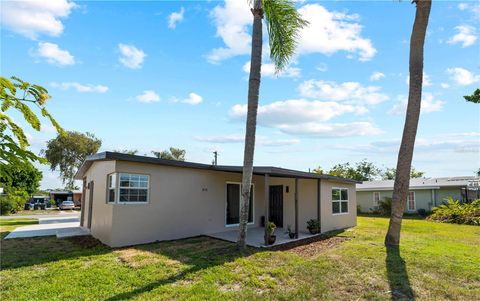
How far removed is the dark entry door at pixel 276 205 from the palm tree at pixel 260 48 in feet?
21.0

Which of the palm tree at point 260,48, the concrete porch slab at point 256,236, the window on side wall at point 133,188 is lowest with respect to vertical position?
the concrete porch slab at point 256,236

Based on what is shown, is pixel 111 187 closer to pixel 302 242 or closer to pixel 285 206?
pixel 302 242

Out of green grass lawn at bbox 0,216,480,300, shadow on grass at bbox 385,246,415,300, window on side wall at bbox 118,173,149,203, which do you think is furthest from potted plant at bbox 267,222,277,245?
window on side wall at bbox 118,173,149,203

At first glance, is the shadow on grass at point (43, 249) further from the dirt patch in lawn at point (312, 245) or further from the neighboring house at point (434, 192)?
the neighboring house at point (434, 192)

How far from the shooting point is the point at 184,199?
11.5 m

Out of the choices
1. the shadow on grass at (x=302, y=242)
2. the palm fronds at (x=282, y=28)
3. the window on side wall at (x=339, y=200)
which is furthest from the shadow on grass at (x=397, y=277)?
the palm fronds at (x=282, y=28)

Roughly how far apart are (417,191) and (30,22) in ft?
87.9

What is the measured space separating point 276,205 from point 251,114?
292 inches

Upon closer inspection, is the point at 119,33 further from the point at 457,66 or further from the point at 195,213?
the point at 457,66

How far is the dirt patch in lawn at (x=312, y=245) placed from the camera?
9.36 m

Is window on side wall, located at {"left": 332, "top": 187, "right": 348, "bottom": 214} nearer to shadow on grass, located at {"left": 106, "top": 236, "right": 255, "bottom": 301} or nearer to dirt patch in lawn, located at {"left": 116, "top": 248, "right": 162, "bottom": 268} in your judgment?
shadow on grass, located at {"left": 106, "top": 236, "right": 255, "bottom": 301}

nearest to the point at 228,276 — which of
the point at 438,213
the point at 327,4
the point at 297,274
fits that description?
the point at 297,274

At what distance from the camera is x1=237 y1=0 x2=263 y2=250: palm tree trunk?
8.86 metres

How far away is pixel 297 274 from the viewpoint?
6848 mm
